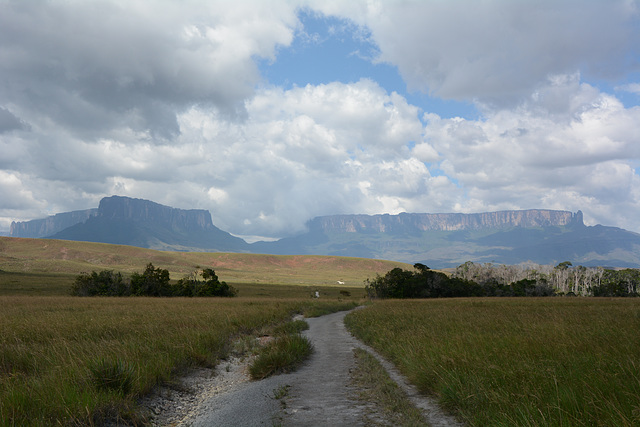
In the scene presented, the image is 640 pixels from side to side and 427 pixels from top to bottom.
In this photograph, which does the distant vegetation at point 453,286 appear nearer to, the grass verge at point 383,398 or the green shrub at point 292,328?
the green shrub at point 292,328

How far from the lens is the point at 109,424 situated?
20.0 feet

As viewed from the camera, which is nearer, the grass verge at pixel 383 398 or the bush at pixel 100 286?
the grass verge at pixel 383 398

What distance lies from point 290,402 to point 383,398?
6.35 ft

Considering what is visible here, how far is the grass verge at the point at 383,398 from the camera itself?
6.29 m

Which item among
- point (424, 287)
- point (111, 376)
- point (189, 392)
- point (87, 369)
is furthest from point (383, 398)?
point (424, 287)

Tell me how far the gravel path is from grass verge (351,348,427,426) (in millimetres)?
198

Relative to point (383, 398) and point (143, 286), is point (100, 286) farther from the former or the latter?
point (383, 398)

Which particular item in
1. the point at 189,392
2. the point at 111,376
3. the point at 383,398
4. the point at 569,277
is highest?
the point at 111,376

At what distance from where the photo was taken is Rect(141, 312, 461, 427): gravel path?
641 cm

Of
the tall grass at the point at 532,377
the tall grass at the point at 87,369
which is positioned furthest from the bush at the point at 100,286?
the tall grass at the point at 532,377

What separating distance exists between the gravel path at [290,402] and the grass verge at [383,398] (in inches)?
7.8

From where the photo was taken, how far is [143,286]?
59.3 meters

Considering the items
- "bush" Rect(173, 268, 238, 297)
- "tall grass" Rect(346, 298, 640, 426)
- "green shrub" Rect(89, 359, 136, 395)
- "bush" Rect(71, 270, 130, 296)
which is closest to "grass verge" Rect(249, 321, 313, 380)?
"tall grass" Rect(346, 298, 640, 426)

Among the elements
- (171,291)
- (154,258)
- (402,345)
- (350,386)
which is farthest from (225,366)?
(154,258)
